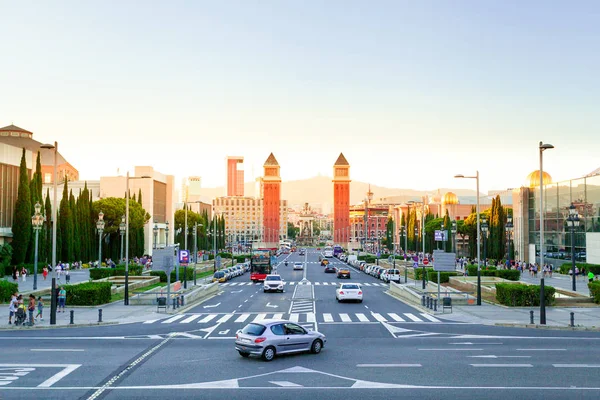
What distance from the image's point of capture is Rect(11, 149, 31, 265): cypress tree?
72.4 metres

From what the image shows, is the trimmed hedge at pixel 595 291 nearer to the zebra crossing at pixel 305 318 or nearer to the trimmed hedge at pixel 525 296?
the trimmed hedge at pixel 525 296

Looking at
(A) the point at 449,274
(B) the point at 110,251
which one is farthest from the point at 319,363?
(B) the point at 110,251

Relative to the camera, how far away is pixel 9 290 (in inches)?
1614

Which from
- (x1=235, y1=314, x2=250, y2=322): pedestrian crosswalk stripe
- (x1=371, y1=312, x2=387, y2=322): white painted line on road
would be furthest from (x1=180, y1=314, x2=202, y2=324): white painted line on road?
(x1=371, y1=312, x2=387, y2=322): white painted line on road

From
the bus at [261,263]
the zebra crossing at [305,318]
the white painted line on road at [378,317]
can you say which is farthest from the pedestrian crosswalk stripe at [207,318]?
the bus at [261,263]

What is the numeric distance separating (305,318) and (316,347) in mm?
12785

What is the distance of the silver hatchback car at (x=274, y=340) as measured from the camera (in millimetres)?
20672

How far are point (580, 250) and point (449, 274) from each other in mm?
28121

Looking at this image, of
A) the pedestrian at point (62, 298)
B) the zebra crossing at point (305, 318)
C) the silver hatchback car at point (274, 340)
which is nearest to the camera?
the silver hatchback car at point (274, 340)

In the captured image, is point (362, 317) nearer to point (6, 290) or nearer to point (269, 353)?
point (269, 353)

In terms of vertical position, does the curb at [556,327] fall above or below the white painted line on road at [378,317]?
above

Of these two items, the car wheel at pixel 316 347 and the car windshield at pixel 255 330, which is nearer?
the car windshield at pixel 255 330

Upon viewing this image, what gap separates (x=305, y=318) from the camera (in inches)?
1375

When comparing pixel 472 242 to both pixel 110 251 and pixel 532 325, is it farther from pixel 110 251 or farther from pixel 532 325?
pixel 532 325
